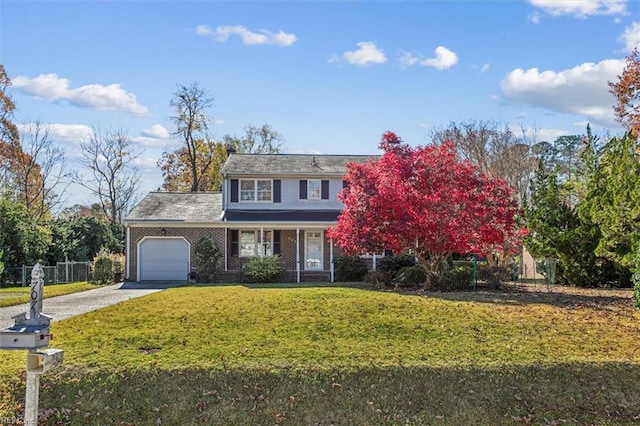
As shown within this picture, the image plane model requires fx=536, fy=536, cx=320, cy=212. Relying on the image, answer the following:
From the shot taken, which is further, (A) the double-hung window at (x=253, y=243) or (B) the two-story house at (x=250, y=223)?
(A) the double-hung window at (x=253, y=243)

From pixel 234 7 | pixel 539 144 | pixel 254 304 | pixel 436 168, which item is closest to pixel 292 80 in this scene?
pixel 234 7

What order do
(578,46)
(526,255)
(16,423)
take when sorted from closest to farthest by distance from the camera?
(16,423), (578,46), (526,255)

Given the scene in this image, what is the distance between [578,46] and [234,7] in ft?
32.1

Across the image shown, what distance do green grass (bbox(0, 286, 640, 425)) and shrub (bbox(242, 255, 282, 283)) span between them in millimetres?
10973

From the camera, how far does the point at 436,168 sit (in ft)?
54.2

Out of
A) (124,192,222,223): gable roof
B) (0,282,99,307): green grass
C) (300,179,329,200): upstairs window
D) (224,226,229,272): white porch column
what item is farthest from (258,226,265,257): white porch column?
(0,282,99,307): green grass

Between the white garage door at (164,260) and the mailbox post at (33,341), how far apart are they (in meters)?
19.4

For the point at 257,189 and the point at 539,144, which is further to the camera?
the point at 539,144

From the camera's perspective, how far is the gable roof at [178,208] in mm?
24609

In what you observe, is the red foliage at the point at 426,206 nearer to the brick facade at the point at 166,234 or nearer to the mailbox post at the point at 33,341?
the brick facade at the point at 166,234

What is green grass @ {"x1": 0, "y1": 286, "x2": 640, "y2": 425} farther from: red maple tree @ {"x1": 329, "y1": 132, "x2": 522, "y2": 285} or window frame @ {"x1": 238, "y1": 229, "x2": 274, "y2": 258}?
window frame @ {"x1": 238, "y1": 229, "x2": 274, "y2": 258}

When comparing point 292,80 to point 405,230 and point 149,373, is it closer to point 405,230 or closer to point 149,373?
point 405,230

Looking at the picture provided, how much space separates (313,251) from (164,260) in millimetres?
6912

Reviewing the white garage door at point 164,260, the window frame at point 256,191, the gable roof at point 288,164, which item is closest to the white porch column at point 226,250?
the white garage door at point 164,260
